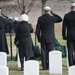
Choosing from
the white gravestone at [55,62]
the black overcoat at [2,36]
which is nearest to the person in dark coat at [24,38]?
the black overcoat at [2,36]

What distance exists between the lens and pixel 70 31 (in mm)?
12891

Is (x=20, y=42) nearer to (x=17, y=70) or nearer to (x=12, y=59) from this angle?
(x=17, y=70)

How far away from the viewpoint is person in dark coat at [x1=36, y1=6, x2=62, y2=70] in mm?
13352

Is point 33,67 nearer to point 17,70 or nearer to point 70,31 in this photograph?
point 70,31

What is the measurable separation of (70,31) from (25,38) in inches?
57.3

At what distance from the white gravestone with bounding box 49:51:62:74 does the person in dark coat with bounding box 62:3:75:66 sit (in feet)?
1.51

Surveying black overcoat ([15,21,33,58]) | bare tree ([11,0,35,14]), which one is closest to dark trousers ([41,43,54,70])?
black overcoat ([15,21,33,58])

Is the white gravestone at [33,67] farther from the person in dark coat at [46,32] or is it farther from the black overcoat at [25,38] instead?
the person in dark coat at [46,32]

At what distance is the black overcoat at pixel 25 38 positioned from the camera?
13.2 meters

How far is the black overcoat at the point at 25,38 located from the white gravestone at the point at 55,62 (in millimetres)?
942

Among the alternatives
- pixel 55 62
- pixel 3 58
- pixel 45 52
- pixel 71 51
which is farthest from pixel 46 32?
pixel 3 58

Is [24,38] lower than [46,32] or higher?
lower

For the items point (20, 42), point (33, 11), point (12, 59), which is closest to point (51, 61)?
point (20, 42)

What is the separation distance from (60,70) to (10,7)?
2667 cm
